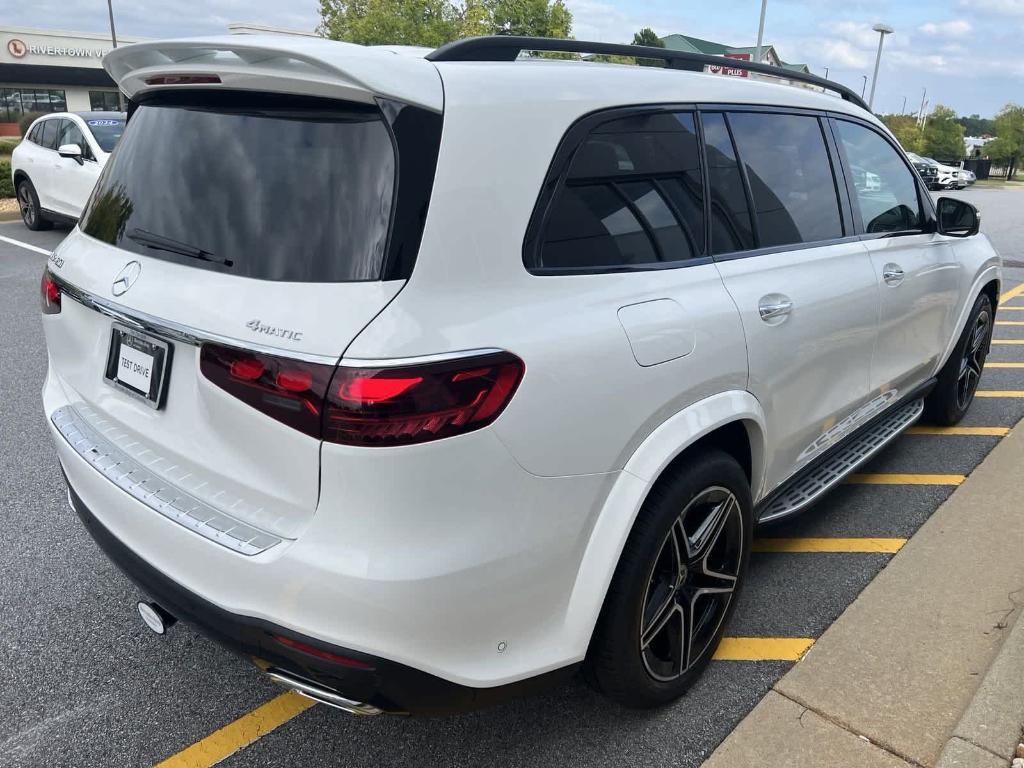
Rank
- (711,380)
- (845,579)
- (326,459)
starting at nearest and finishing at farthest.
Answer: (326,459) < (711,380) < (845,579)

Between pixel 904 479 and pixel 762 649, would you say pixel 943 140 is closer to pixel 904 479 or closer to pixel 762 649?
pixel 904 479

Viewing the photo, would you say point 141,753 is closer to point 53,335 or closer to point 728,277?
point 53,335

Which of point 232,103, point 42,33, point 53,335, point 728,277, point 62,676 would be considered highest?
point 42,33

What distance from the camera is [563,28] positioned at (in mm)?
40750

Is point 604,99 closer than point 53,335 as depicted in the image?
Yes

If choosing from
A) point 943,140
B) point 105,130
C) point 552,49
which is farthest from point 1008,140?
point 552,49

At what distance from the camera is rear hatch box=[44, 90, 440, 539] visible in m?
1.76

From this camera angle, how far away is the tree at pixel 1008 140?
58.1 m

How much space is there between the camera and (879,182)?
12.5 ft

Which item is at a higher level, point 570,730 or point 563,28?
point 563,28

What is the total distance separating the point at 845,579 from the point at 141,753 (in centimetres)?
264

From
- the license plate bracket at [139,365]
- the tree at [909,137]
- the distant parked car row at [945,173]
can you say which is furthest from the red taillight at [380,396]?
the tree at [909,137]

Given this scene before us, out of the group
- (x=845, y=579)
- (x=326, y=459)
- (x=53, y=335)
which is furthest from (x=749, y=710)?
(x=53, y=335)

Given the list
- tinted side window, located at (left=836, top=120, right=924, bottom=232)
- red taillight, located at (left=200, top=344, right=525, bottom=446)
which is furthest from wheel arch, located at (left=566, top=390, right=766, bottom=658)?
tinted side window, located at (left=836, top=120, right=924, bottom=232)
